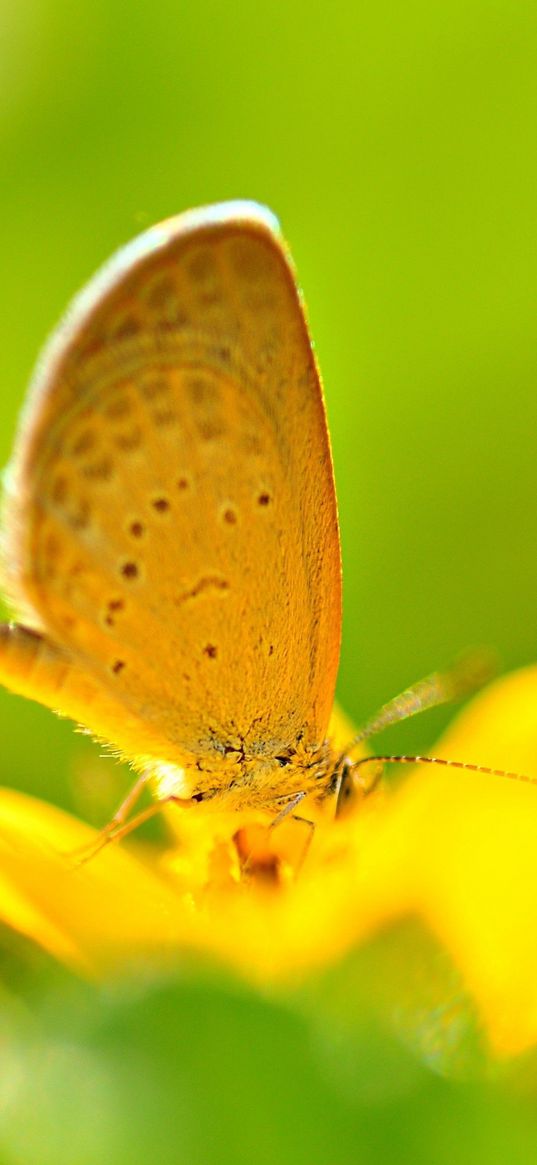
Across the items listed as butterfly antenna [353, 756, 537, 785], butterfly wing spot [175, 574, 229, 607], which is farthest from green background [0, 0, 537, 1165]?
butterfly wing spot [175, 574, 229, 607]

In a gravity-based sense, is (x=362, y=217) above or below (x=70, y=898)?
above

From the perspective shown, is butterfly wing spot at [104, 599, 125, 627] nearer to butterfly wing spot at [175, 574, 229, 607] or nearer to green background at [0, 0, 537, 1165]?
butterfly wing spot at [175, 574, 229, 607]

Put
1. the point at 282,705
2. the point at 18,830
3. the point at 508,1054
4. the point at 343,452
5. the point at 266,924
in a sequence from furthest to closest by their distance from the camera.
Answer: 1. the point at 343,452
2. the point at 282,705
3. the point at 266,924
4. the point at 18,830
5. the point at 508,1054

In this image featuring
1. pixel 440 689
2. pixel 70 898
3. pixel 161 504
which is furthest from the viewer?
pixel 440 689

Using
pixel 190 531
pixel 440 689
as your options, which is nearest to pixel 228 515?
pixel 190 531

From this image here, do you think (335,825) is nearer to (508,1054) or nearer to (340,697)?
(340,697)

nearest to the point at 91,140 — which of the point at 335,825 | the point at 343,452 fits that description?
the point at 343,452

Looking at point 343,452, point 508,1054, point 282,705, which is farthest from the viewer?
point 343,452

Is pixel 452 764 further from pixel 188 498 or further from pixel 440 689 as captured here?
pixel 188 498
